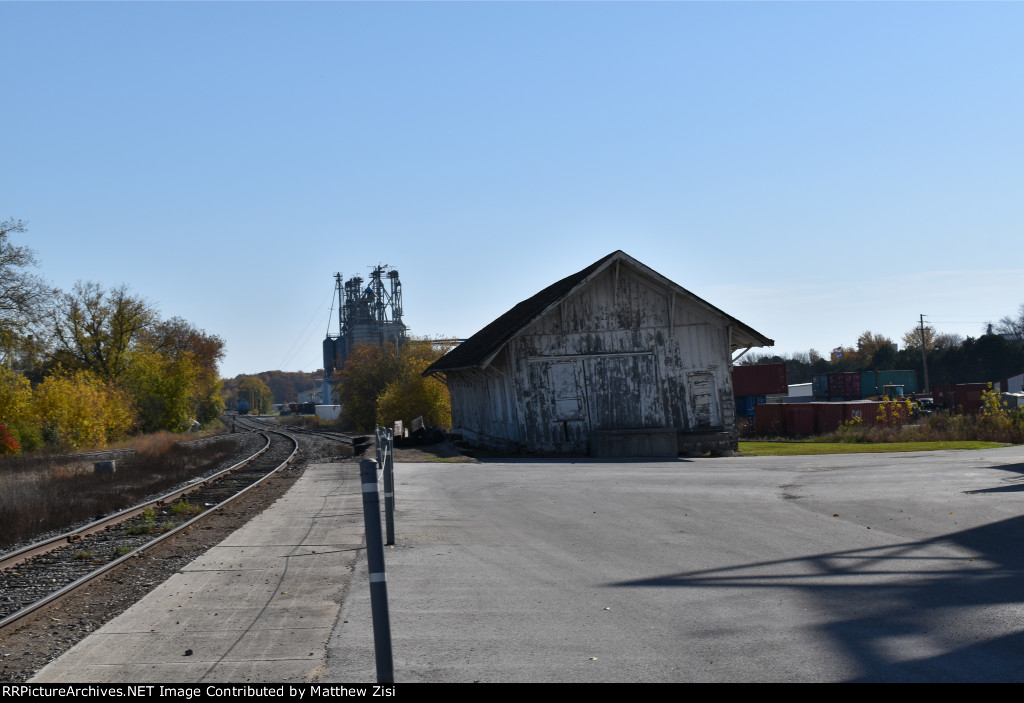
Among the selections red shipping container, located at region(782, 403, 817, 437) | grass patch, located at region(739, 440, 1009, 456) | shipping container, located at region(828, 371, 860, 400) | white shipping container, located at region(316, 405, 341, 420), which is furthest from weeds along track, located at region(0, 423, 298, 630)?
white shipping container, located at region(316, 405, 341, 420)

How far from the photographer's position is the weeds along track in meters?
9.84

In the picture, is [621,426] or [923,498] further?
[621,426]

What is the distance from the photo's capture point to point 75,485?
24.5 meters

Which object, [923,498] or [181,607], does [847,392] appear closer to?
[923,498]

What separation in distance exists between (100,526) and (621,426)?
18.7 meters

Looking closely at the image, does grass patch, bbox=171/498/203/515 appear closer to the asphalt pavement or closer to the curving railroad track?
the curving railroad track

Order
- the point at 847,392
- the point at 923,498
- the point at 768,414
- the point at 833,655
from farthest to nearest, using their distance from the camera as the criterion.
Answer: the point at 847,392
the point at 768,414
the point at 923,498
the point at 833,655

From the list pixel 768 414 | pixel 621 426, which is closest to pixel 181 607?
pixel 621 426

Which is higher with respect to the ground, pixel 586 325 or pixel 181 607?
pixel 586 325

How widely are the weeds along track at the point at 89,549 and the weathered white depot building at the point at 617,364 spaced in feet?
39.1

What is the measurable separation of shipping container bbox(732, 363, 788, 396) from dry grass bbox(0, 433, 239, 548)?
46.0 metres
